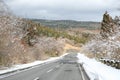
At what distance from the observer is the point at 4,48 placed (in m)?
28.8

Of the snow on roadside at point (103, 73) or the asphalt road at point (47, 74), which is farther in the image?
the asphalt road at point (47, 74)

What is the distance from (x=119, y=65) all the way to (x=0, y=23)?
12.3m

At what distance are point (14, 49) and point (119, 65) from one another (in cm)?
1181

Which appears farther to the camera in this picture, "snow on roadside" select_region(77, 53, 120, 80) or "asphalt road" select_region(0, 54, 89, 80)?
"asphalt road" select_region(0, 54, 89, 80)

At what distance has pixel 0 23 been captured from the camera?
29328 millimetres

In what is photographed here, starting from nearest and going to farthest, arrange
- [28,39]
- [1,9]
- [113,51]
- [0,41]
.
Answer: [0,41] < [1,9] < [113,51] < [28,39]

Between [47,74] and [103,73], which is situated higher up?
[103,73]

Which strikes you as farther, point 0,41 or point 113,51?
point 113,51

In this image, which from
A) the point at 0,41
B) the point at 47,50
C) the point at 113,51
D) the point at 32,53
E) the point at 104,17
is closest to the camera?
the point at 0,41

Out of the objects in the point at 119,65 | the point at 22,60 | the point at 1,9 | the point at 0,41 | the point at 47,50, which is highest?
the point at 1,9

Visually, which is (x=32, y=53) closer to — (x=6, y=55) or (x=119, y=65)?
(x=6, y=55)

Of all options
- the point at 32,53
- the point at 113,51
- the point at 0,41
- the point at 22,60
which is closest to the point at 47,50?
the point at 32,53

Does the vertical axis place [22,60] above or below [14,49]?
below

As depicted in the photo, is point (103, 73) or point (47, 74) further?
point (47, 74)
